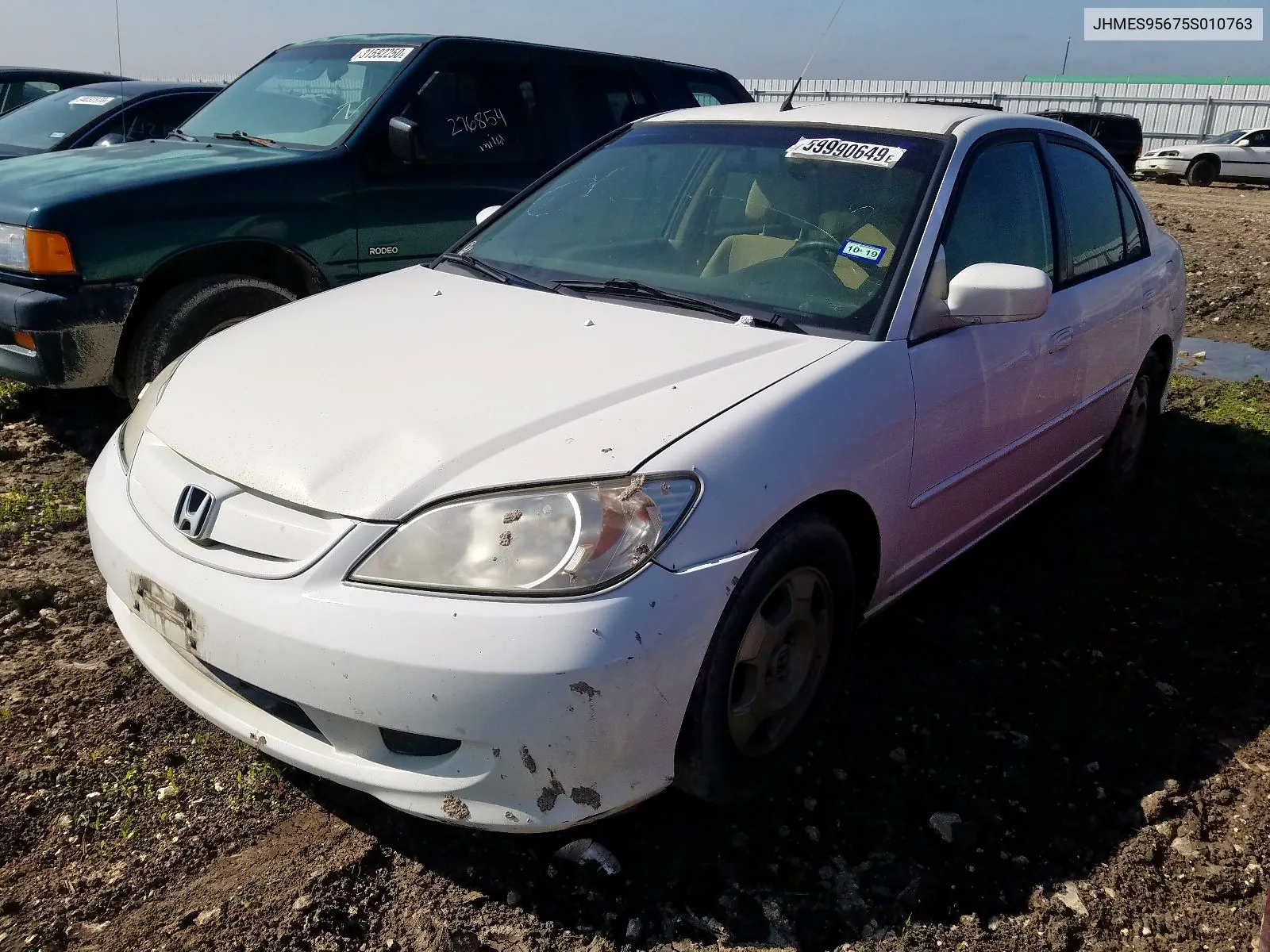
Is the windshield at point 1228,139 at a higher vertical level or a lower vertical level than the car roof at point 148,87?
lower

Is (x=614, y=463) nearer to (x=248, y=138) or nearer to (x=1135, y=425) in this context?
(x=1135, y=425)

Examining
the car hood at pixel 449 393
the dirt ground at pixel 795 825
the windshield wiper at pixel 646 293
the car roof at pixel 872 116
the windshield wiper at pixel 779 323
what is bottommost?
the dirt ground at pixel 795 825

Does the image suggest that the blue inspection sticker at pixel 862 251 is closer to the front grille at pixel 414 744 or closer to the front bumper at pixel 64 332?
the front grille at pixel 414 744

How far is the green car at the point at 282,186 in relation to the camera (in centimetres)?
401

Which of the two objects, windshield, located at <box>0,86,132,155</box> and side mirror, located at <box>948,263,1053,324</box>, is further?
windshield, located at <box>0,86,132,155</box>

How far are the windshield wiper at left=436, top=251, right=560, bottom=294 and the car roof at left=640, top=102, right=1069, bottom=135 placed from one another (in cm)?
92

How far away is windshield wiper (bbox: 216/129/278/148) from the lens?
5.00 m

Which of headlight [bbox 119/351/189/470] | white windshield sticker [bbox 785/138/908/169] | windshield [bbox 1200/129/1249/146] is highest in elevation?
white windshield sticker [bbox 785/138/908/169]

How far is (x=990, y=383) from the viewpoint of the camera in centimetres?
303

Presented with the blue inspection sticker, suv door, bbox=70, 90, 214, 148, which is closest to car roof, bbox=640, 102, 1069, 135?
the blue inspection sticker

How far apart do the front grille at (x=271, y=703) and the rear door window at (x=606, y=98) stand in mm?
4252

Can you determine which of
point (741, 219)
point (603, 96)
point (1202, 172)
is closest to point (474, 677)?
A: point (741, 219)

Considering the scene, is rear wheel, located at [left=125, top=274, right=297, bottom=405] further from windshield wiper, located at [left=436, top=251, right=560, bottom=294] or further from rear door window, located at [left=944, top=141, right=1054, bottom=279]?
rear door window, located at [left=944, top=141, right=1054, bottom=279]

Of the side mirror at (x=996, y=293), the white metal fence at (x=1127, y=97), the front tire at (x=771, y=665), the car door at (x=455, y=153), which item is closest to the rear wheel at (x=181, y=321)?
the car door at (x=455, y=153)
